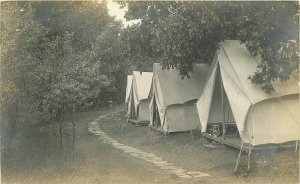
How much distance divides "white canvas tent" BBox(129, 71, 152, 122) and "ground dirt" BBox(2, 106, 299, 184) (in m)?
6.16

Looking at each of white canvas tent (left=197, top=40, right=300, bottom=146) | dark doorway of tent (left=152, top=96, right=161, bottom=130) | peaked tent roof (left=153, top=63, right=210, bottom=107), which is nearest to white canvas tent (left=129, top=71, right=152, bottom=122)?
dark doorway of tent (left=152, top=96, right=161, bottom=130)

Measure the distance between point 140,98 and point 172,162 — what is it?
995 centimetres

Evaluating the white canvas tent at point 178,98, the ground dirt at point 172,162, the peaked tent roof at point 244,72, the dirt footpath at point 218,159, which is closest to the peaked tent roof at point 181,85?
the white canvas tent at point 178,98

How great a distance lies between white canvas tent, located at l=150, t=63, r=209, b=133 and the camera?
17344 mm

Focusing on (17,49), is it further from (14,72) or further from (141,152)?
(141,152)

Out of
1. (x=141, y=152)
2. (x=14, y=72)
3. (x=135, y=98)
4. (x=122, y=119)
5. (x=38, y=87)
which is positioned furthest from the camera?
(x=122, y=119)

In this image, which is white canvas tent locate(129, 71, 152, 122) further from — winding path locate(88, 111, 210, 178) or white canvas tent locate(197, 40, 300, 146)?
white canvas tent locate(197, 40, 300, 146)

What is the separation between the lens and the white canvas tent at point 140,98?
2245cm

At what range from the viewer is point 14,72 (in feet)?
36.9

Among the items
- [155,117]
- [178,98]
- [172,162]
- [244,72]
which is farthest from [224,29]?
[155,117]

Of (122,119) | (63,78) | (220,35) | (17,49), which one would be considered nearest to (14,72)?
(17,49)

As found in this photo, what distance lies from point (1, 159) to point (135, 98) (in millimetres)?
12476

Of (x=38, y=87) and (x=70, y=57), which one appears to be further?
(x=70, y=57)

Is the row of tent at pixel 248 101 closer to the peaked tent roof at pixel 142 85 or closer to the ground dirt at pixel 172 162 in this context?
the ground dirt at pixel 172 162
